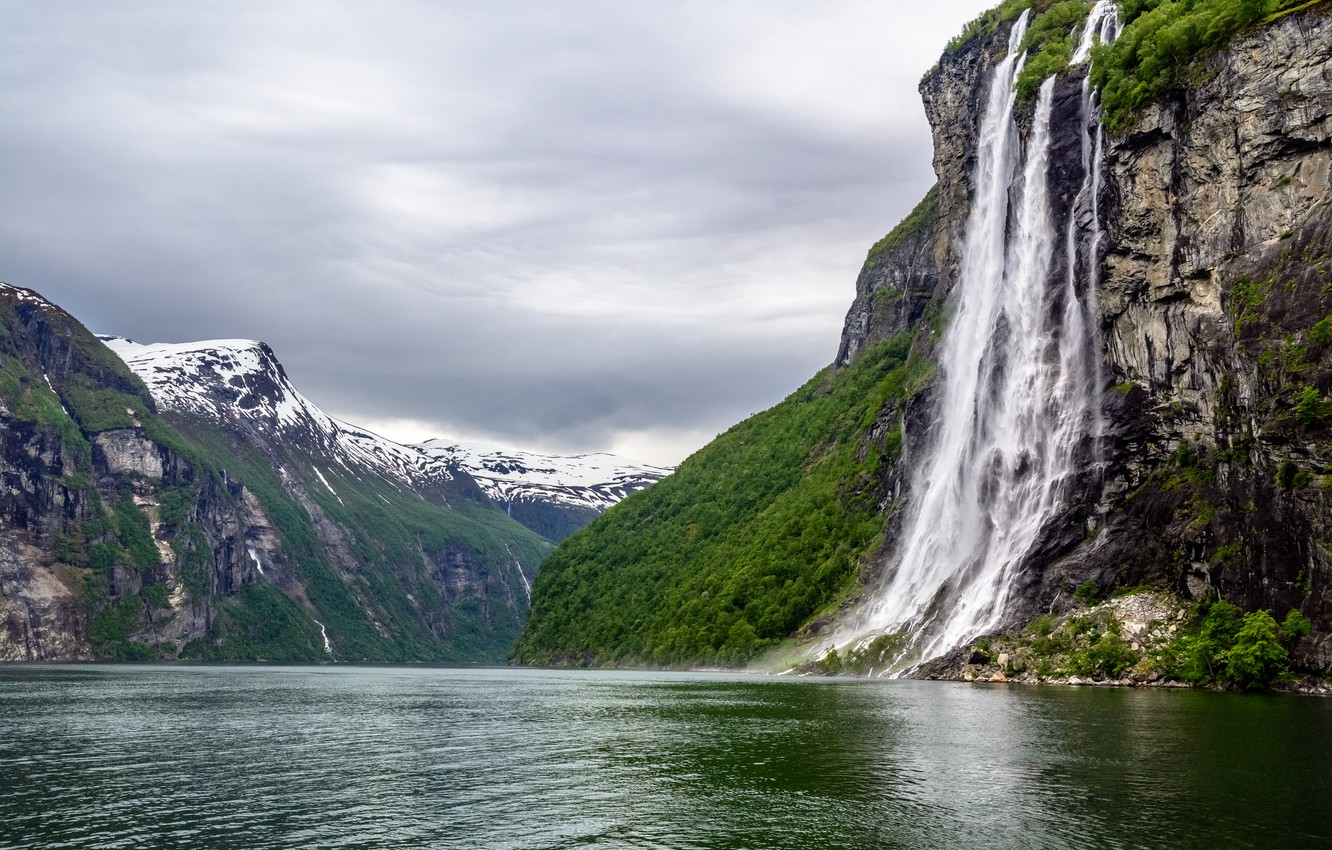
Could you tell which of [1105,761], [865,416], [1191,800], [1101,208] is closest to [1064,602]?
[1101,208]

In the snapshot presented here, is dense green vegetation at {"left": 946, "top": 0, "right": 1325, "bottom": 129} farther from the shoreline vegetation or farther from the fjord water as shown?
the fjord water

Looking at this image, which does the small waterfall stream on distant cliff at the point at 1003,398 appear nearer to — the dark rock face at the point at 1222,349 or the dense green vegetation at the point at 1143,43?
the dense green vegetation at the point at 1143,43

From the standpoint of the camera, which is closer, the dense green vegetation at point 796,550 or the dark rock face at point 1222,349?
the dark rock face at point 1222,349

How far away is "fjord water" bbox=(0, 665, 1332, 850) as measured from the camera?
93.1ft

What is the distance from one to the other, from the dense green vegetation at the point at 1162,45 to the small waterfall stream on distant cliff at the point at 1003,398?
4.80 m

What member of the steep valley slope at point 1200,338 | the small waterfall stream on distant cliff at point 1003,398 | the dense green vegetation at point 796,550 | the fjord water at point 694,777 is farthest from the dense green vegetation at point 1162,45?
the fjord water at point 694,777

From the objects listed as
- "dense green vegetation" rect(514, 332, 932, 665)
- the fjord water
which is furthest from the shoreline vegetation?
"dense green vegetation" rect(514, 332, 932, 665)

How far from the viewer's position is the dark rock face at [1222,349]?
74875 mm

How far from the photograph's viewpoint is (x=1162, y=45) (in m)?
101

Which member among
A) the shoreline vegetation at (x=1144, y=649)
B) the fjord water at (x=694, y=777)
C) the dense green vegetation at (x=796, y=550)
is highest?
the dense green vegetation at (x=796, y=550)

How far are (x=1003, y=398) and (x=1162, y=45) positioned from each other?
38.2 m

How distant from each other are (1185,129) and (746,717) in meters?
70.4

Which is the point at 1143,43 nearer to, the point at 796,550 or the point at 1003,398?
the point at 1003,398

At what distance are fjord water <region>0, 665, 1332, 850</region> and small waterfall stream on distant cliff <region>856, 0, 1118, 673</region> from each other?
135ft
